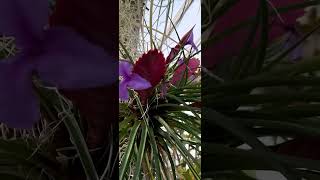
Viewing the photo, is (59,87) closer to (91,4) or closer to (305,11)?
(91,4)

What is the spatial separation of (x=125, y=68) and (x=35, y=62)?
0.44 ft

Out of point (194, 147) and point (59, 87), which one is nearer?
point (59, 87)

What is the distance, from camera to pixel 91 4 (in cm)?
23

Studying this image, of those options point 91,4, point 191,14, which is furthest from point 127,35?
point 91,4

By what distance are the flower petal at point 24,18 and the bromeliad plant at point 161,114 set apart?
0.13m

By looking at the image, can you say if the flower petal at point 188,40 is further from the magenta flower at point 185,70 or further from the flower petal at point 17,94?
the flower petal at point 17,94

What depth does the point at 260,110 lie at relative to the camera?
27cm

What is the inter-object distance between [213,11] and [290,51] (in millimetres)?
57

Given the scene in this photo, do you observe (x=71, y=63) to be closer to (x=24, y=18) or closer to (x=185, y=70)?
(x=24, y=18)

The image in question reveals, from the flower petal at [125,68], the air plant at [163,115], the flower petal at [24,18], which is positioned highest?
the flower petal at [24,18]

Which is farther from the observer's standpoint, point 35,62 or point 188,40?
point 188,40

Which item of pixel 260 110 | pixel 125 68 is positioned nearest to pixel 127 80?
pixel 125 68

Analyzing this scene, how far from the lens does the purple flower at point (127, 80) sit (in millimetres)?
344

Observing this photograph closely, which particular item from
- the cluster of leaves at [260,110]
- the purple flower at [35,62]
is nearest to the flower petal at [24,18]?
the purple flower at [35,62]
